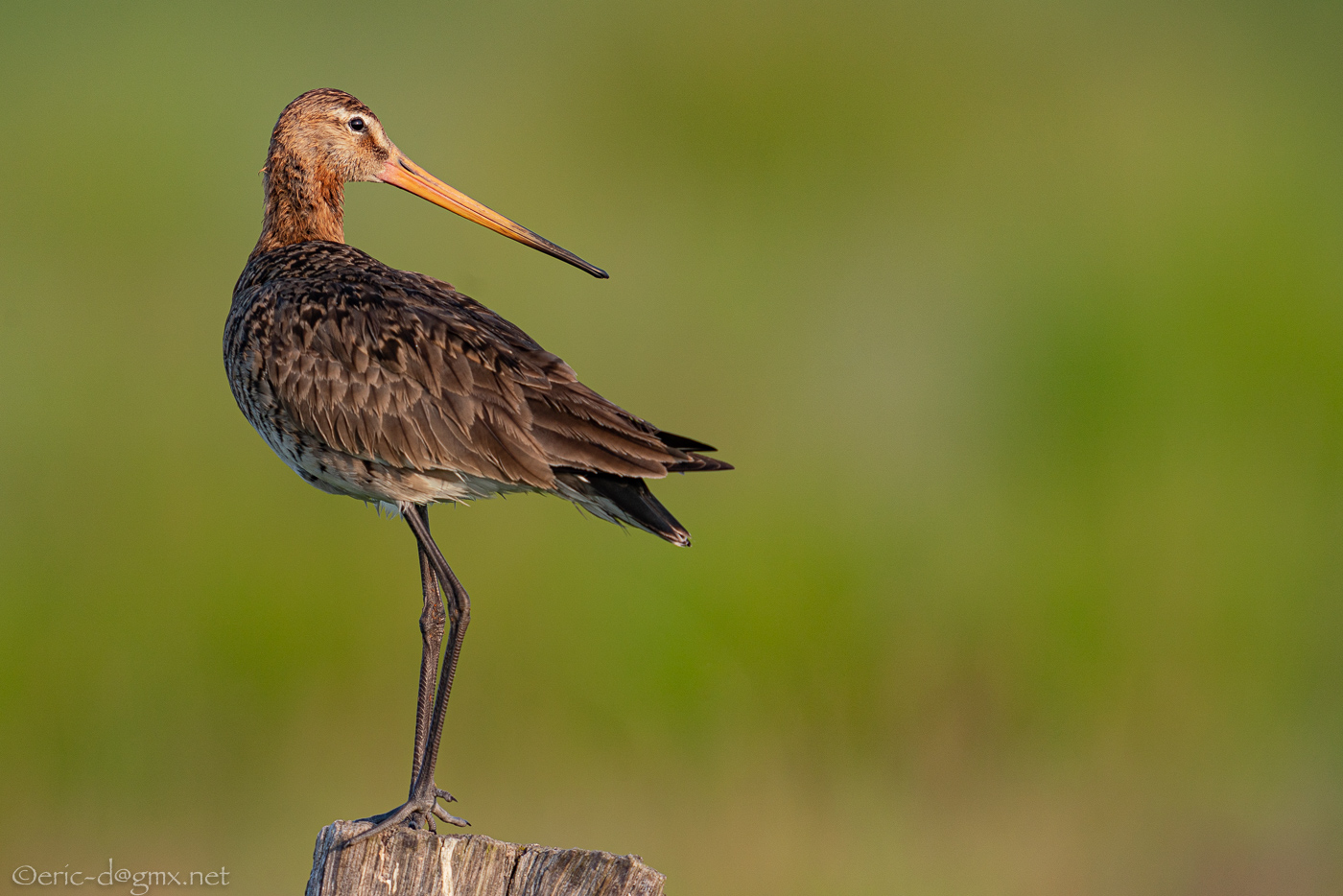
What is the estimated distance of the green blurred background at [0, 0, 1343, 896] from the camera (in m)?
9.59

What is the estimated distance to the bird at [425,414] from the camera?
558 centimetres

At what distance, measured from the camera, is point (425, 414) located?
5773mm

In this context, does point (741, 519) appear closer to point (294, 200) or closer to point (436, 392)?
point (294, 200)

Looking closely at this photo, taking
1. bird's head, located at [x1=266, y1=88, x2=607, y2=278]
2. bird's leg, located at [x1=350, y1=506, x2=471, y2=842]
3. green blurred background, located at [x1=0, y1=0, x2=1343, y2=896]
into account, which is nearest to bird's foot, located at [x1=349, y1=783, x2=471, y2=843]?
bird's leg, located at [x1=350, y1=506, x2=471, y2=842]

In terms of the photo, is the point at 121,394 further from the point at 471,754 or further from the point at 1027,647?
the point at 1027,647

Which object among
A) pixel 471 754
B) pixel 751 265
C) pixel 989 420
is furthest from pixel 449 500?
pixel 751 265

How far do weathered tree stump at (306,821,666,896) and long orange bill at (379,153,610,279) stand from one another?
2.78 meters

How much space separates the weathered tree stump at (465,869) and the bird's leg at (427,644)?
3.71 feet

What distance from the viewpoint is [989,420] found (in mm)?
12586

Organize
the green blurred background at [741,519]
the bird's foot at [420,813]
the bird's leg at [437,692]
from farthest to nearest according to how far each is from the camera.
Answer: the green blurred background at [741,519], the bird's leg at [437,692], the bird's foot at [420,813]

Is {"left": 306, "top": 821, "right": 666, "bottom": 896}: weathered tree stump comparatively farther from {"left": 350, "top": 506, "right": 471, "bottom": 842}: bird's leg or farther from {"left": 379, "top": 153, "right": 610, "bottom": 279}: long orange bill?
{"left": 379, "top": 153, "right": 610, "bottom": 279}: long orange bill

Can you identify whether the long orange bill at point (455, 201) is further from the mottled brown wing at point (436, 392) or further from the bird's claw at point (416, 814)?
the bird's claw at point (416, 814)

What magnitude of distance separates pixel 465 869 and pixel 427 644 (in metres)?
1.85

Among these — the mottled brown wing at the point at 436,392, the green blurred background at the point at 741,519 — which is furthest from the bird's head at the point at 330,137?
the green blurred background at the point at 741,519
